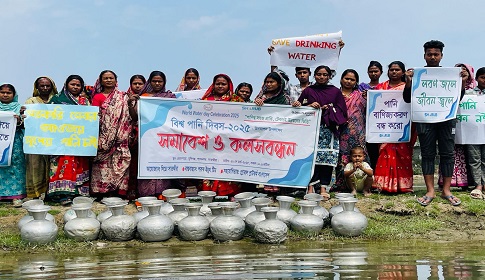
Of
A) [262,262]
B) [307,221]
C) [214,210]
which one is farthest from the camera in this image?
[214,210]

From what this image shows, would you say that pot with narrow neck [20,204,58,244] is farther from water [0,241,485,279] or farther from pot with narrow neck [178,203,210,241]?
pot with narrow neck [178,203,210,241]

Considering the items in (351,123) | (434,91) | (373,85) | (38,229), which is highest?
(373,85)

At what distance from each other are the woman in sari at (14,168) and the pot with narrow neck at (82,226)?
1963 millimetres

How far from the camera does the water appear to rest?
4.63m

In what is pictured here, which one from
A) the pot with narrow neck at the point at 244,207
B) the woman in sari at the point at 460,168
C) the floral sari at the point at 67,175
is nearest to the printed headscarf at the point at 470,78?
the woman in sari at the point at 460,168

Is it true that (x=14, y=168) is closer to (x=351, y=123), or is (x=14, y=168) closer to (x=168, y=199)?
(x=168, y=199)

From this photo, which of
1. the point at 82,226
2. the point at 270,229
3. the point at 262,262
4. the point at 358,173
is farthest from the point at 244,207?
the point at 358,173

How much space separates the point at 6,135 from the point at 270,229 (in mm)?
4039

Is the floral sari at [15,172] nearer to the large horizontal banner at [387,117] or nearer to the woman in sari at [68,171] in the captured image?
the woman in sari at [68,171]

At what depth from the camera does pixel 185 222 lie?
19.9 ft

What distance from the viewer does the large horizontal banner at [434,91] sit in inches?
290

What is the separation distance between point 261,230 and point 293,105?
2.19 metres

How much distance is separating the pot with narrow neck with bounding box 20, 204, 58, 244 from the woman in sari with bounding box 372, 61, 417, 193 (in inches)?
→ 176

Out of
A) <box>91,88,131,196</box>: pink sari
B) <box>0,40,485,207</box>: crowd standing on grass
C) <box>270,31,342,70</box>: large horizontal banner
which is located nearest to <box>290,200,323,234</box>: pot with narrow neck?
<box>0,40,485,207</box>: crowd standing on grass
